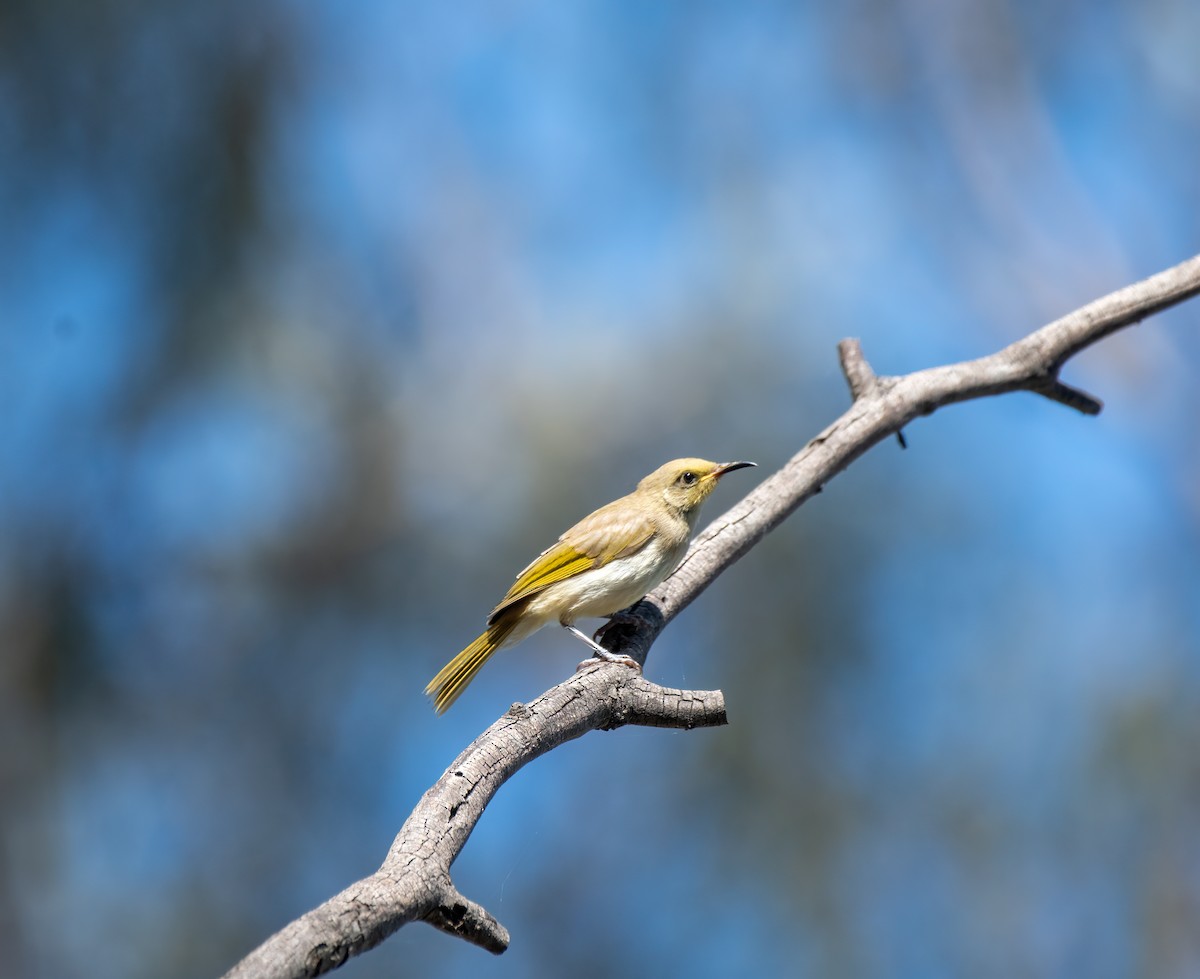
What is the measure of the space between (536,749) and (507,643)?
5.28 feet

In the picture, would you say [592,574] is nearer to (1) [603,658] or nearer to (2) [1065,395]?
(1) [603,658]

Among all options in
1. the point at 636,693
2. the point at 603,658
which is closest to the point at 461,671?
the point at 603,658

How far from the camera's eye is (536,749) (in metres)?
→ 2.57

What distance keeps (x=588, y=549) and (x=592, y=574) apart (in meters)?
0.23

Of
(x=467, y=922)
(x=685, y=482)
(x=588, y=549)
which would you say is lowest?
(x=467, y=922)

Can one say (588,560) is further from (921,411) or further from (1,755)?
(1,755)

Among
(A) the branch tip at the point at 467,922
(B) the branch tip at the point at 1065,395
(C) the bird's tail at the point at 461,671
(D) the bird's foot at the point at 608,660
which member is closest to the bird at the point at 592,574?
(C) the bird's tail at the point at 461,671

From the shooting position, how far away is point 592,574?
3879 millimetres

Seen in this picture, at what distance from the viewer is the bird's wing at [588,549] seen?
397 cm

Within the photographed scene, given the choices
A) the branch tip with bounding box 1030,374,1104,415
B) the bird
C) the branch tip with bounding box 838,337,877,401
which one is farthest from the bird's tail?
the branch tip with bounding box 1030,374,1104,415

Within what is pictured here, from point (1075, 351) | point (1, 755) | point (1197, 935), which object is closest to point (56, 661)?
point (1, 755)

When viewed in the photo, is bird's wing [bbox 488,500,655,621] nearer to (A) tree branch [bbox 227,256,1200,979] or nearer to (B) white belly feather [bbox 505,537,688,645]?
Result: (B) white belly feather [bbox 505,537,688,645]

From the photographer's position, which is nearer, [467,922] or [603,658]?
[467,922]

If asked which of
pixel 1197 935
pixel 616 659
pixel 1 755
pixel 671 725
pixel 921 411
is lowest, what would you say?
pixel 1197 935
